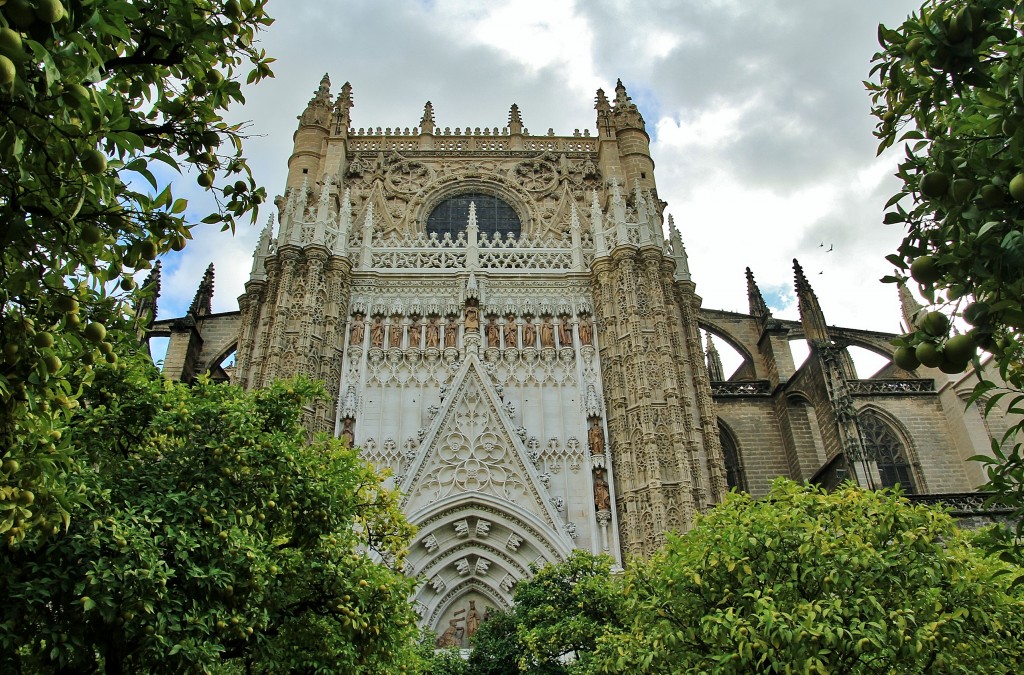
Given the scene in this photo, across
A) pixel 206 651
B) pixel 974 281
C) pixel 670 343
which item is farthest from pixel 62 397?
pixel 670 343

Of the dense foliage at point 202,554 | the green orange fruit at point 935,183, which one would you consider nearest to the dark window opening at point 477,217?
the dense foliage at point 202,554

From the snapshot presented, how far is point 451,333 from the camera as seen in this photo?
1912 cm

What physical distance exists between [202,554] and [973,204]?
6345 mm

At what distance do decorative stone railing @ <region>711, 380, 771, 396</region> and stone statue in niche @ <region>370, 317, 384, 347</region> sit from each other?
10022 millimetres

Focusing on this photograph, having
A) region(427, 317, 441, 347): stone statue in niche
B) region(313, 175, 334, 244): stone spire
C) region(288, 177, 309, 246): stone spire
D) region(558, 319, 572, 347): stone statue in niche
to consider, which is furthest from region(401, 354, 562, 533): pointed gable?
region(288, 177, 309, 246): stone spire

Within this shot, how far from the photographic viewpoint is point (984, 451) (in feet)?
70.7

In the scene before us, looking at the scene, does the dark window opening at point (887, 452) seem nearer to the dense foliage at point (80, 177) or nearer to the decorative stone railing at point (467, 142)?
the decorative stone railing at point (467, 142)

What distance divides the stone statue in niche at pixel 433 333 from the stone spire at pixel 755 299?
460 inches

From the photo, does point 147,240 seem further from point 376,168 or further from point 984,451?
point 984,451

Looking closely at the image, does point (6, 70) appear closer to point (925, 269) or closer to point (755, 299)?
point (925, 269)

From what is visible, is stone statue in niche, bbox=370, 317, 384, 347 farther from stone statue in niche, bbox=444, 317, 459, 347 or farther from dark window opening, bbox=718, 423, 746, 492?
dark window opening, bbox=718, 423, 746, 492

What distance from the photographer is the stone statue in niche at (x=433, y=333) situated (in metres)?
18.9

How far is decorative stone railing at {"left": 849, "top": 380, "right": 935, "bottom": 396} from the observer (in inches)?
→ 906

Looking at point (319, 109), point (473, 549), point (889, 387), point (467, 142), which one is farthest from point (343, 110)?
point (889, 387)
